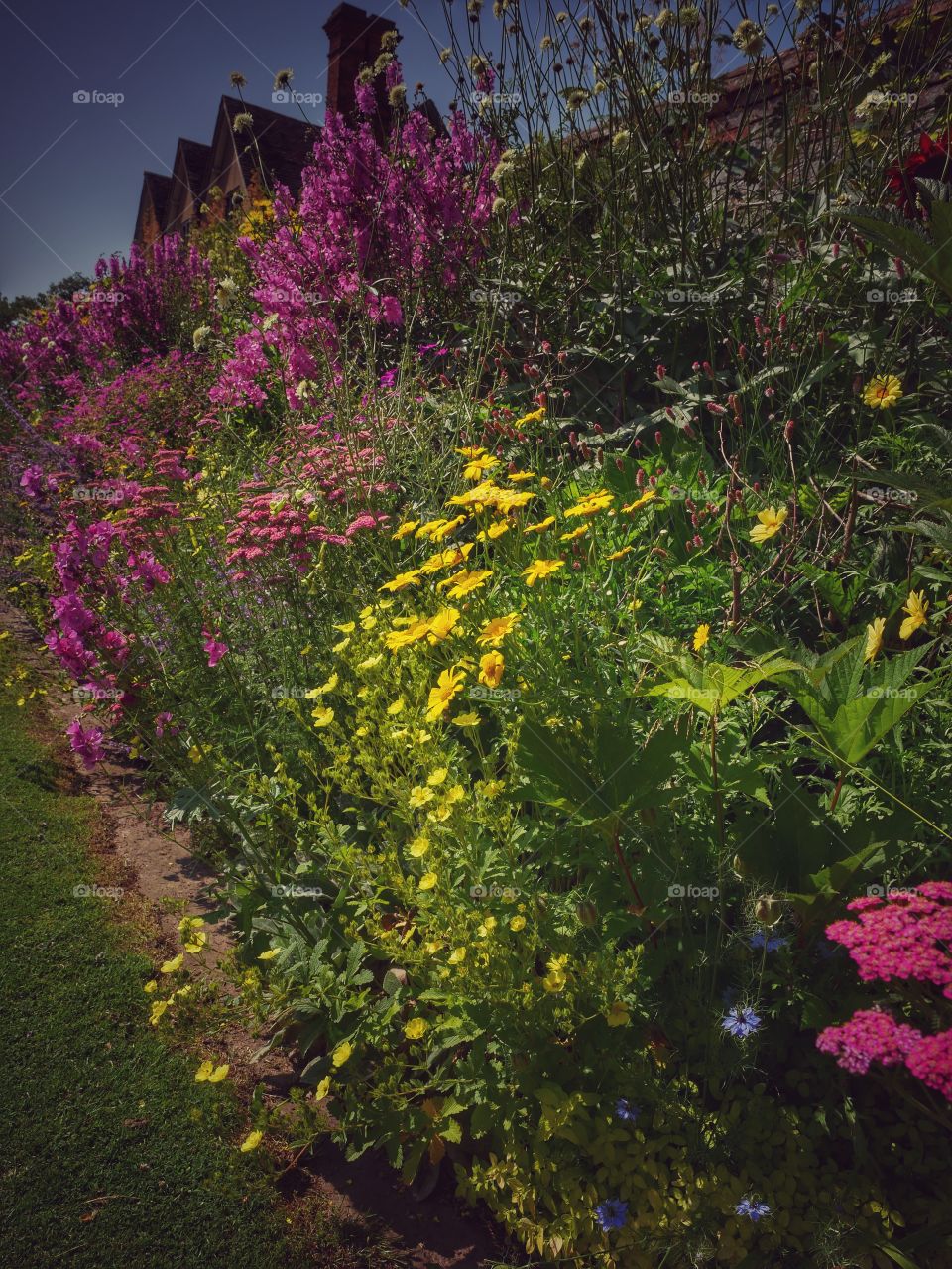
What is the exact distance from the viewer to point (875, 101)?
273cm

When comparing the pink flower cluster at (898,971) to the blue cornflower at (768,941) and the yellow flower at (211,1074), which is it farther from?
the yellow flower at (211,1074)

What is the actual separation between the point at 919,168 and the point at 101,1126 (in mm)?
3933

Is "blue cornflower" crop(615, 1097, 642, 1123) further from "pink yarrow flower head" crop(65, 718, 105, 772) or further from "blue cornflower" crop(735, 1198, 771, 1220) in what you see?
"pink yarrow flower head" crop(65, 718, 105, 772)

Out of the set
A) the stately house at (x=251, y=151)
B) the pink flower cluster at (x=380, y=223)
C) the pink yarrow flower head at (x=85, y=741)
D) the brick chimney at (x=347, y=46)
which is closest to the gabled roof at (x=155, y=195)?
the stately house at (x=251, y=151)

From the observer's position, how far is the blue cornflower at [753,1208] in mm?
1405

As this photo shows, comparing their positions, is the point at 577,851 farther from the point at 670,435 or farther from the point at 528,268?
the point at 528,268

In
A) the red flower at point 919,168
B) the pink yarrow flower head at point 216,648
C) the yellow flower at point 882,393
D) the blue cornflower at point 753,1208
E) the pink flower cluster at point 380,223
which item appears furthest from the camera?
the pink flower cluster at point 380,223

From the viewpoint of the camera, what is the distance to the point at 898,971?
3.57 ft

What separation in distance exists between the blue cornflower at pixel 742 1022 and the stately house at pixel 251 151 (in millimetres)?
4016

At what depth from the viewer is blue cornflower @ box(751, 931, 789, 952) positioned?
155cm

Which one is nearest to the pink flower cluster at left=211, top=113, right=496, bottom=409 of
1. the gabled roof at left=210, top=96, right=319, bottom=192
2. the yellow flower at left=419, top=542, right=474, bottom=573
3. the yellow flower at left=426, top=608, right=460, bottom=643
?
the yellow flower at left=419, top=542, right=474, bottom=573

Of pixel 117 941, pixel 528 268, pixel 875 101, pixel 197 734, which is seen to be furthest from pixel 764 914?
pixel 528 268

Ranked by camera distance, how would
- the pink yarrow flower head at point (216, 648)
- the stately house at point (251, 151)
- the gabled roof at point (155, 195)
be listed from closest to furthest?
the pink yarrow flower head at point (216, 648) → the stately house at point (251, 151) → the gabled roof at point (155, 195)

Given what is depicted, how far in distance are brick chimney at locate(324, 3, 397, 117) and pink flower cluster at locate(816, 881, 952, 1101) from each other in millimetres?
14686
